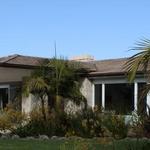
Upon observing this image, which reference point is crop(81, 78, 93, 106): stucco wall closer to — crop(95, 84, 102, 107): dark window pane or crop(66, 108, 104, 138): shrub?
crop(95, 84, 102, 107): dark window pane

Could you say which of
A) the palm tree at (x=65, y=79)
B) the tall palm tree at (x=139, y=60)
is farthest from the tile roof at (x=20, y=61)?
the tall palm tree at (x=139, y=60)

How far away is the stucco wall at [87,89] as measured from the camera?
2567 cm

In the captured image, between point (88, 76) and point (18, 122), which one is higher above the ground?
point (88, 76)

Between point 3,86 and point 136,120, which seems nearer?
point 136,120

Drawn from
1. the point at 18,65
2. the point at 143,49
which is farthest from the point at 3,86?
the point at 143,49

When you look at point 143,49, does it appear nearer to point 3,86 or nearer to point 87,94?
point 87,94

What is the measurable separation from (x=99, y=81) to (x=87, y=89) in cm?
76

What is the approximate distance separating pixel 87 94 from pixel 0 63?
5.01m

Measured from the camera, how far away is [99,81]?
25.6 meters

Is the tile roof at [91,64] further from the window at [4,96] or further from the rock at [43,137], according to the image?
the rock at [43,137]

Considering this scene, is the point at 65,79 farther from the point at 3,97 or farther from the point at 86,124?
the point at 3,97

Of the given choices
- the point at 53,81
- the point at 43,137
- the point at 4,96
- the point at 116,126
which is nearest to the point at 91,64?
the point at 53,81

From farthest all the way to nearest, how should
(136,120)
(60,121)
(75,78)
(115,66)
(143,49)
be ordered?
(115,66), (75,78), (60,121), (136,120), (143,49)

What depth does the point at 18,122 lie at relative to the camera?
19.8 metres
